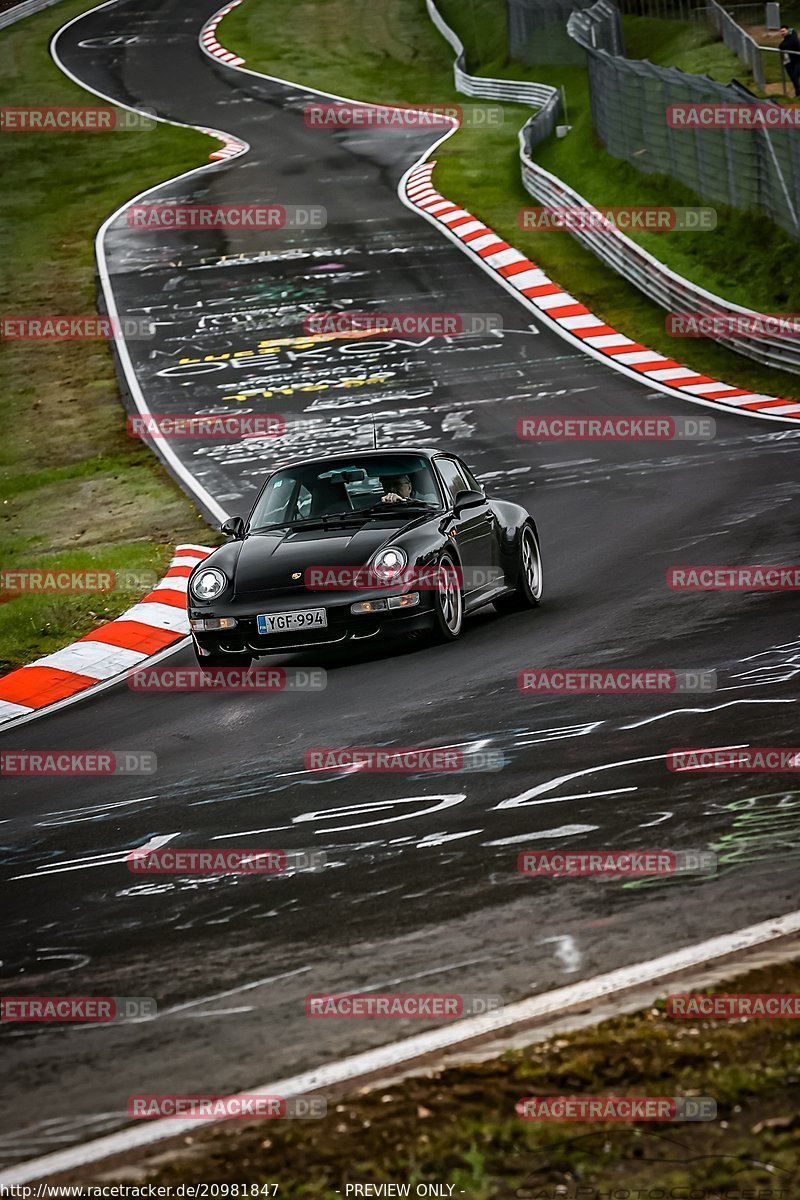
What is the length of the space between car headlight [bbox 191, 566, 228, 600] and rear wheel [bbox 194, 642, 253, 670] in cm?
36

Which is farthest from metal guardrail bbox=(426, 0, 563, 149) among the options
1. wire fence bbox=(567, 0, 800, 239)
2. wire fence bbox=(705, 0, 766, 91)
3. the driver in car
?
the driver in car

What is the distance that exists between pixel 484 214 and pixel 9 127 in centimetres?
1845

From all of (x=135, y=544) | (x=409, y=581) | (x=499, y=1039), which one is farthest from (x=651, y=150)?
(x=499, y=1039)

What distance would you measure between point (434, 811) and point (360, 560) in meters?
4.07

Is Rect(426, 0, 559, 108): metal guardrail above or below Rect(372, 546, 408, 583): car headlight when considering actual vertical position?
above

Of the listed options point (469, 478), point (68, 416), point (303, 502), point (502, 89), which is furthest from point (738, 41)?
point (303, 502)

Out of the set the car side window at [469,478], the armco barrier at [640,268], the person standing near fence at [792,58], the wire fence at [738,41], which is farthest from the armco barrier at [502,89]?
the car side window at [469,478]

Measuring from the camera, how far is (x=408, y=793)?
23.8ft

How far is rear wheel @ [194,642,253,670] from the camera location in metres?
10.8

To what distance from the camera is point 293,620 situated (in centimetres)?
1052

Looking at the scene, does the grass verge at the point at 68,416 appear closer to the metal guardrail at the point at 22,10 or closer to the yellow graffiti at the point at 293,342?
the yellow graffiti at the point at 293,342

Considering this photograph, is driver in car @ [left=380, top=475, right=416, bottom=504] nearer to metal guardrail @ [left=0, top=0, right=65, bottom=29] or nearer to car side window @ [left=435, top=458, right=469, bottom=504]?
car side window @ [left=435, top=458, right=469, bottom=504]

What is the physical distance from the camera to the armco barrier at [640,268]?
21484 mm

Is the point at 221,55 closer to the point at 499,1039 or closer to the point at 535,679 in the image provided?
the point at 535,679
